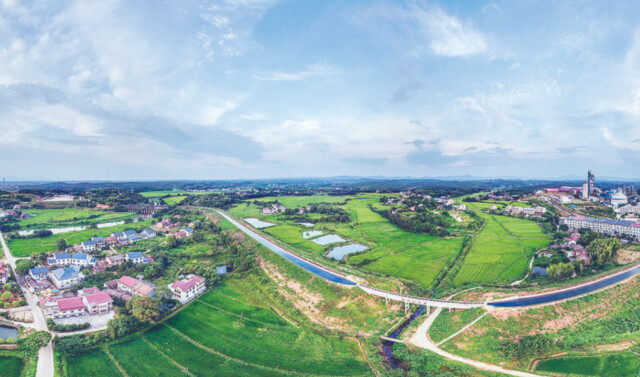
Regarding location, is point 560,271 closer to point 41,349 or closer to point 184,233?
point 41,349

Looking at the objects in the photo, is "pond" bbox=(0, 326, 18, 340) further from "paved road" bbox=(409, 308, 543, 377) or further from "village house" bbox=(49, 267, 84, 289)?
"paved road" bbox=(409, 308, 543, 377)

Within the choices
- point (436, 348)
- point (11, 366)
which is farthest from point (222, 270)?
point (436, 348)

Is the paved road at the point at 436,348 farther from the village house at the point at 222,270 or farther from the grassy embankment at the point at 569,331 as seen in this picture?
the village house at the point at 222,270

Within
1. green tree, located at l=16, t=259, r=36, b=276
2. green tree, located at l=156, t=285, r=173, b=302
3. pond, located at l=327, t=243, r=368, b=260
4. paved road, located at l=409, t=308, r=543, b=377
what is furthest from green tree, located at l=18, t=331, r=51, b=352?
pond, located at l=327, t=243, r=368, b=260

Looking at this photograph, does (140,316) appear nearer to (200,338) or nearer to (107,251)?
(200,338)

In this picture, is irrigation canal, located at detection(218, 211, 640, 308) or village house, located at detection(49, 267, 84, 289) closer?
irrigation canal, located at detection(218, 211, 640, 308)

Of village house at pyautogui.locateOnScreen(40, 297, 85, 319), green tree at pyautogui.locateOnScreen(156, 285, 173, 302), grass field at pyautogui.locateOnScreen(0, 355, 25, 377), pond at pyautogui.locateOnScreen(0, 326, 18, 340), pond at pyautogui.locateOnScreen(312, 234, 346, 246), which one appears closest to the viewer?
grass field at pyautogui.locateOnScreen(0, 355, 25, 377)
